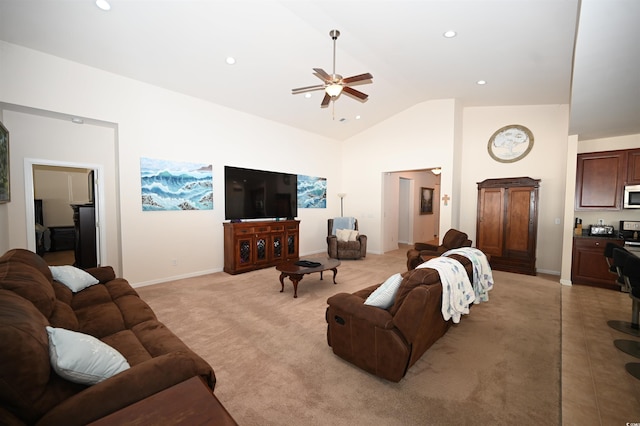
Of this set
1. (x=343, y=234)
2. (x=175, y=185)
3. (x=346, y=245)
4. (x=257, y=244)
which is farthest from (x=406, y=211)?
(x=175, y=185)

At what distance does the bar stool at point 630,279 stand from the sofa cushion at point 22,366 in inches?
172

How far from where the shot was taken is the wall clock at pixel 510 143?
5645 mm

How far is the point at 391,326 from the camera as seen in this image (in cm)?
205

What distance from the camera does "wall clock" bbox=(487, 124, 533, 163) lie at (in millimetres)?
5645

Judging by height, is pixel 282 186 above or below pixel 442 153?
below

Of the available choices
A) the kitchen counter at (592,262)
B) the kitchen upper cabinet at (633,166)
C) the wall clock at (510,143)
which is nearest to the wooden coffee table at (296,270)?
the kitchen counter at (592,262)

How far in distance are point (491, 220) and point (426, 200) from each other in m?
4.20

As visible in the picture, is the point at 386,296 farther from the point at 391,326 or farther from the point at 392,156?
the point at 392,156

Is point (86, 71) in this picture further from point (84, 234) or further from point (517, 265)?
point (517, 265)

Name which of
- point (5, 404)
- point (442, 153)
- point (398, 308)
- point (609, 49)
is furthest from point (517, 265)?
point (5, 404)

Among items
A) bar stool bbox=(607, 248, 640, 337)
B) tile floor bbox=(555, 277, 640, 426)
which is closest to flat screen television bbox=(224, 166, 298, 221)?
tile floor bbox=(555, 277, 640, 426)

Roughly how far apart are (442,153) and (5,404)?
6.91 metres

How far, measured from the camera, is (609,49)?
218cm

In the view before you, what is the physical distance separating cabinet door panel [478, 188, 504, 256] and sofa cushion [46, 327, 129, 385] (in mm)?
6321
